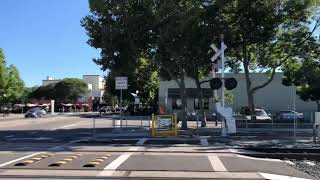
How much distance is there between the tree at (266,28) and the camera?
3800cm

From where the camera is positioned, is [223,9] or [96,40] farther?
[96,40]

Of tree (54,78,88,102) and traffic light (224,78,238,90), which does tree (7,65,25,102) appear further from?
traffic light (224,78,238,90)

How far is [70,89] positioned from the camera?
14588 centimetres

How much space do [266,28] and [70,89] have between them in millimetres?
111358

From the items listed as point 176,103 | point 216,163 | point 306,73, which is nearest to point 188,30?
point 306,73

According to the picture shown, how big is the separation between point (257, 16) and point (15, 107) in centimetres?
A: 9249

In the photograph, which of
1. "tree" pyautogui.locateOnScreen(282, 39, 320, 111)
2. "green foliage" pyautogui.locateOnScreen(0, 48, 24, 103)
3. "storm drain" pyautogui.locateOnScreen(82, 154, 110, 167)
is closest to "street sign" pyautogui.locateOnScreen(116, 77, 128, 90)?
"tree" pyautogui.locateOnScreen(282, 39, 320, 111)

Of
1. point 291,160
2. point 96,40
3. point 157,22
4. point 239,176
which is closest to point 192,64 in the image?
point 157,22

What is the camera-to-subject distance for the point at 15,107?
122812 mm

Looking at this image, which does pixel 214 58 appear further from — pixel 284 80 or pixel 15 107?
pixel 15 107

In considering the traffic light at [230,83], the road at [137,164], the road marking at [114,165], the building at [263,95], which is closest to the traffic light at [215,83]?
the traffic light at [230,83]

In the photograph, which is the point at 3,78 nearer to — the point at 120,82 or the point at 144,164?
the point at 120,82

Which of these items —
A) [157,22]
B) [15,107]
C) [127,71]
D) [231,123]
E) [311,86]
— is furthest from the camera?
[15,107]

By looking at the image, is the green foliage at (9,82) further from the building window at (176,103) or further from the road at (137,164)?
the road at (137,164)
